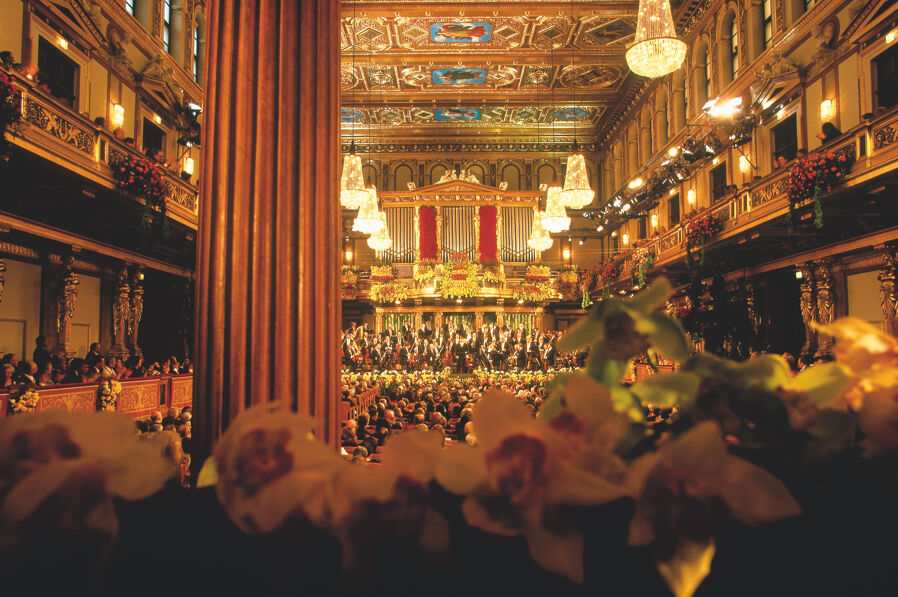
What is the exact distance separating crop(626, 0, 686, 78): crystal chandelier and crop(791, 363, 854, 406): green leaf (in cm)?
527

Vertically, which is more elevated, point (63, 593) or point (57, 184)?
point (57, 184)

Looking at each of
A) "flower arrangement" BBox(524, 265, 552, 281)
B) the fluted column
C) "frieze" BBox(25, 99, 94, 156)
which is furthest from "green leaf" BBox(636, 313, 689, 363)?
"flower arrangement" BBox(524, 265, 552, 281)

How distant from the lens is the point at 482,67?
1792 cm

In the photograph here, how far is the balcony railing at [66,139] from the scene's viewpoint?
6.96m

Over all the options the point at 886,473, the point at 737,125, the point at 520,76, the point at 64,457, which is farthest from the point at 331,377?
the point at 520,76

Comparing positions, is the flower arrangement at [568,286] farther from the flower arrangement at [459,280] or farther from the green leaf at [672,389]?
the green leaf at [672,389]

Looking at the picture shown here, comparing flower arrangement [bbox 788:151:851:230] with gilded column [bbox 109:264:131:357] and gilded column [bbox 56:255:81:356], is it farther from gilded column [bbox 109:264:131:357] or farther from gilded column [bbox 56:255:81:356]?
gilded column [bbox 109:264:131:357]

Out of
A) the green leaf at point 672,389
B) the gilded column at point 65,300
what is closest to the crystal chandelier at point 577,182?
Result: the green leaf at point 672,389

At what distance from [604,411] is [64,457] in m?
0.69

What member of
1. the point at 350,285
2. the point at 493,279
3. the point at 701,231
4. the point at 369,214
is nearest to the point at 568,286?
the point at 493,279

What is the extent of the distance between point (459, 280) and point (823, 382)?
793 inches

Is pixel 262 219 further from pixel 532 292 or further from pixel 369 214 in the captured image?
pixel 532 292

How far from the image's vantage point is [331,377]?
2.09 meters

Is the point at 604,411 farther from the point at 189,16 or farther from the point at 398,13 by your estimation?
the point at 189,16
